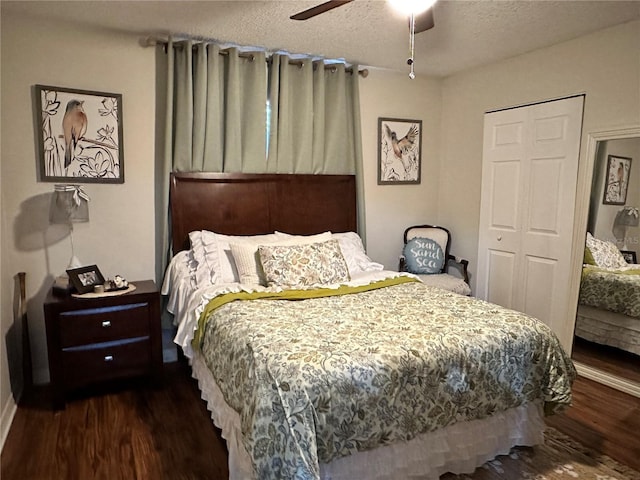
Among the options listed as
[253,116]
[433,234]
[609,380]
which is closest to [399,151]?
[433,234]

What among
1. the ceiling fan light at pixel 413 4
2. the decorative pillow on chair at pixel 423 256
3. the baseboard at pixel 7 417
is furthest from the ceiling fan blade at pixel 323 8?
the baseboard at pixel 7 417

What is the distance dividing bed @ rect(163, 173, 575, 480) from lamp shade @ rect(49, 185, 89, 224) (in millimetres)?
749

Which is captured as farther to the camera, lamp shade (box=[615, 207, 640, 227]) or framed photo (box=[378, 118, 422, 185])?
framed photo (box=[378, 118, 422, 185])

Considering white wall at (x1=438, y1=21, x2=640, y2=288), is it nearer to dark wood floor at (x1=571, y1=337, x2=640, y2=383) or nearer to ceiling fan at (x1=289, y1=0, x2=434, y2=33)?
dark wood floor at (x1=571, y1=337, x2=640, y2=383)

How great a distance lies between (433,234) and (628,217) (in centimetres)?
165

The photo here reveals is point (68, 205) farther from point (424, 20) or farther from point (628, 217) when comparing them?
point (628, 217)

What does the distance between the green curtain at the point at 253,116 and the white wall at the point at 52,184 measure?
17 centimetres

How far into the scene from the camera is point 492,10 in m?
A: 2.63

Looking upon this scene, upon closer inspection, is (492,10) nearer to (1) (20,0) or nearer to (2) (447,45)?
(2) (447,45)

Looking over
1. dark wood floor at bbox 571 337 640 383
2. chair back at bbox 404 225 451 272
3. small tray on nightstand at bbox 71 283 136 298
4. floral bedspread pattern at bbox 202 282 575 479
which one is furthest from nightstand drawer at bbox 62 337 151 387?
dark wood floor at bbox 571 337 640 383

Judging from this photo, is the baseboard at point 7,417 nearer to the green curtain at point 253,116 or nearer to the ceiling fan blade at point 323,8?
the green curtain at point 253,116

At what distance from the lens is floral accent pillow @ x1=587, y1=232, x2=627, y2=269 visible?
9.83 feet

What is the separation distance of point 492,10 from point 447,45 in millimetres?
661

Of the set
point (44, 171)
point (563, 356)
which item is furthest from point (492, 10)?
point (44, 171)
